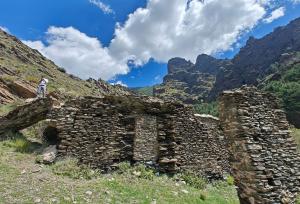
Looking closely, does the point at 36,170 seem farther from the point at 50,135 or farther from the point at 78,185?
the point at 50,135

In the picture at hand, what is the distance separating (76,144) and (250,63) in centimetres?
17128

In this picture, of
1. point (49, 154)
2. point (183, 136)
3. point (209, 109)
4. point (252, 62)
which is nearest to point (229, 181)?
point (183, 136)

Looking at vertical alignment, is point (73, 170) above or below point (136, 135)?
below

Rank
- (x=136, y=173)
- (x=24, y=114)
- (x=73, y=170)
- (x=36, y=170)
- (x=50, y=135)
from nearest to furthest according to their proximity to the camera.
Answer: (x=36, y=170)
(x=73, y=170)
(x=136, y=173)
(x=50, y=135)
(x=24, y=114)

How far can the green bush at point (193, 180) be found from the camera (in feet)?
42.5

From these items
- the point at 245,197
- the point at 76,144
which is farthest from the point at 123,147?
the point at 245,197

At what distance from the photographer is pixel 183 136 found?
14859mm

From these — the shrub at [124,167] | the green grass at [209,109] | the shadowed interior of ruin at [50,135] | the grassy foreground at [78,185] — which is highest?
the green grass at [209,109]

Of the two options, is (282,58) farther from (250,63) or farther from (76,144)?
(76,144)

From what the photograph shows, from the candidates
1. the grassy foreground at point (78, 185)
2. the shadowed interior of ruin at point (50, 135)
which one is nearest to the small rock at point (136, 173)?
the grassy foreground at point (78, 185)

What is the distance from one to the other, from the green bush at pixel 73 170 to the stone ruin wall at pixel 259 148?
555 centimetres

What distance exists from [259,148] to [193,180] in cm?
523

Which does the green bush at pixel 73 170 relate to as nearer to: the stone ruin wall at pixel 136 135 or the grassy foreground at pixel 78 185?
the grassy foreground at pixel 78 185

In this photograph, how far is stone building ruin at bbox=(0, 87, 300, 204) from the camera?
8484 millimetres
